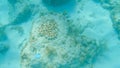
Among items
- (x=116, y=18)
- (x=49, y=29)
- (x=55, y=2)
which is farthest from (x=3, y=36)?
(x=116, y=18)

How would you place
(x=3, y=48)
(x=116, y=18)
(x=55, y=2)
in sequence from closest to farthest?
(x=116, y=18) < (x=3, y=48) < (x=55, y=2)

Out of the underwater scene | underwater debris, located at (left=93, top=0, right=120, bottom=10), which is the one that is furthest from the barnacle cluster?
underwater debris, located at (left=93, top=0, right=120, bottom=10)

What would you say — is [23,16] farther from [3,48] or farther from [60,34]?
[60,34]

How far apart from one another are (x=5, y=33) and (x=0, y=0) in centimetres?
194

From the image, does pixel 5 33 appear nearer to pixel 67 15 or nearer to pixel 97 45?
pixel 67 15

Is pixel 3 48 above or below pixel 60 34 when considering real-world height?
above

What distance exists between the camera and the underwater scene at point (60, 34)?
224 inches

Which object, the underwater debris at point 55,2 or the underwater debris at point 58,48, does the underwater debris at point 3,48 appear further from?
the underwater debris at point 55,2

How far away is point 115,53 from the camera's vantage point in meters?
6.32

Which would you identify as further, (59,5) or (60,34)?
(59,5)

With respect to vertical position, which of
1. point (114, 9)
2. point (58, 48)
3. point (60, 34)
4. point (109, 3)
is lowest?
point (58, 48)

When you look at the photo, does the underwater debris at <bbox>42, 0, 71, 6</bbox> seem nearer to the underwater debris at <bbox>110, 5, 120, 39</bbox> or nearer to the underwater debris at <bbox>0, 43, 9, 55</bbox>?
the underwater debris at <bbox>110, 5, 120, 39</bbox>

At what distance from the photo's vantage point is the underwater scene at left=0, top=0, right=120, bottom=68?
224 inches

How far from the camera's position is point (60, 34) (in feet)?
19.5
